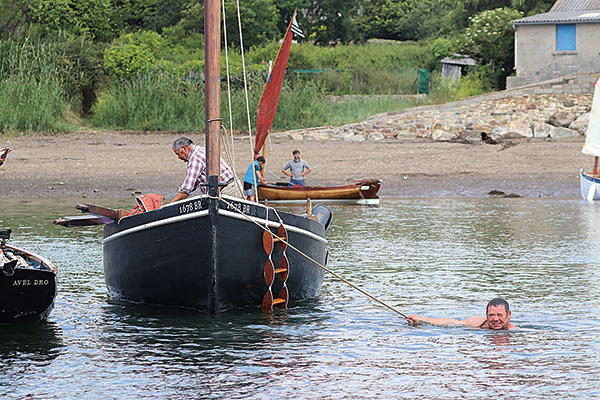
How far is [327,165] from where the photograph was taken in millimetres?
26188

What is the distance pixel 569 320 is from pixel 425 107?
2367cm

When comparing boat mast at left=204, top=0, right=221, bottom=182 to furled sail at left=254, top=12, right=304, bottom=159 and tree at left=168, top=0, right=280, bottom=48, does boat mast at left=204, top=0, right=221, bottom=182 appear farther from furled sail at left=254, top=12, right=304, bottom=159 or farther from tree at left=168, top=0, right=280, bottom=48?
tree at left=168, top=0, right=280, bottom=48

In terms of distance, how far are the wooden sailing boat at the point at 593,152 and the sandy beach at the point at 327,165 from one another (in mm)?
958

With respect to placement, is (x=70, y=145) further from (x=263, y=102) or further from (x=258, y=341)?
(x=258, y=341)

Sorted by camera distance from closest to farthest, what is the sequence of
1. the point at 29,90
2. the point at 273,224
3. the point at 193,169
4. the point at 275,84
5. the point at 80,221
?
the point at 273,224 → the point at 193,169 → the point at 80,221 → the point at 275,84 → the point at 29,90

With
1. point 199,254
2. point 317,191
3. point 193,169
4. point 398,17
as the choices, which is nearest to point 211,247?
point 199,254

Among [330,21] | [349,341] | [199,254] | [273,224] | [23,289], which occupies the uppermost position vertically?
[330,21]

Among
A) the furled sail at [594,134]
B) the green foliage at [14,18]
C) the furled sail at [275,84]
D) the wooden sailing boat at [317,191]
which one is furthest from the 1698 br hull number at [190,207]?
the green foliage at [14,18]

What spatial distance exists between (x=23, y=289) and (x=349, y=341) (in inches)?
129

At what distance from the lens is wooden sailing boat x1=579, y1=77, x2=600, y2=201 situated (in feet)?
72.9

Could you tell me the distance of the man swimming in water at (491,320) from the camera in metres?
8.45

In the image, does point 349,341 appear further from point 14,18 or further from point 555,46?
point 14,18

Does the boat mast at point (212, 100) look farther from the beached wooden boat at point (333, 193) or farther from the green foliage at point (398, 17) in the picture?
the green foliage at point (398, 17)

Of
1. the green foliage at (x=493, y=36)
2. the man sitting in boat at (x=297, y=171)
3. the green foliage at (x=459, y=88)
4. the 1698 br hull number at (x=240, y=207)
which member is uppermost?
the green foliage at (x=493, y=36)
